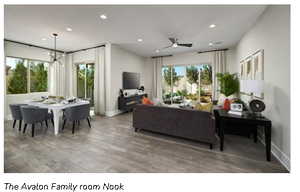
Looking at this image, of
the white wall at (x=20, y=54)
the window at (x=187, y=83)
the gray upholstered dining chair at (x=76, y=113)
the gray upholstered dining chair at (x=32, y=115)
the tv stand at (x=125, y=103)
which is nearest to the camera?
the gray upholstered dining chair at (x=32, y=115)

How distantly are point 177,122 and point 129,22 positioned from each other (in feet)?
8.57

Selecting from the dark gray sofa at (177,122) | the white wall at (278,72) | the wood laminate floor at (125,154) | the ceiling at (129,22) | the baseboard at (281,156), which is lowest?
the wood laminate floor at (125,154)

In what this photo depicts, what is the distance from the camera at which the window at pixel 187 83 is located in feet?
20.4

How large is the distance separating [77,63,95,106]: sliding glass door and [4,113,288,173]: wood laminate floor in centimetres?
301

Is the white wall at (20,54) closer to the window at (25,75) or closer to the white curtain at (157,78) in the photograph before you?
the window at (25,75)

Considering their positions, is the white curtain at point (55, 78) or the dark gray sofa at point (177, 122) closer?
the dark gray sofa at point (177, 122)

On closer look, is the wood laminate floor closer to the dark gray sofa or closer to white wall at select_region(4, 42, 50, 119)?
the dark gray sofa

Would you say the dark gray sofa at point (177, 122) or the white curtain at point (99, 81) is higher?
the white curtain at point (99, 81)

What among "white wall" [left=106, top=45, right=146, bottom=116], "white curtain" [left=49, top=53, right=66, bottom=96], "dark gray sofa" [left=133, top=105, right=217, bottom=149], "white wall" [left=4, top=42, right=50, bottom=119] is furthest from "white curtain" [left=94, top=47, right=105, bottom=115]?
"dark gray sofa" [left=133, top=105, right=217, bottom=149]

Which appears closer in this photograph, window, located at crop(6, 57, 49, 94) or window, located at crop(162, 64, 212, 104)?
window, located at crop(6, 57, 49, 94)

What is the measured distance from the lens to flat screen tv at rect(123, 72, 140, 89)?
5732mm

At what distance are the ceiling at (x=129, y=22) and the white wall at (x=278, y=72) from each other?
1.73ft

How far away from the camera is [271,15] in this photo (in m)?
2.29

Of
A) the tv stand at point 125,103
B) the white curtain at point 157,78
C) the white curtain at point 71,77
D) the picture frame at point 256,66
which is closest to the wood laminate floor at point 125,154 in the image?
the picture frame at point 256,66
